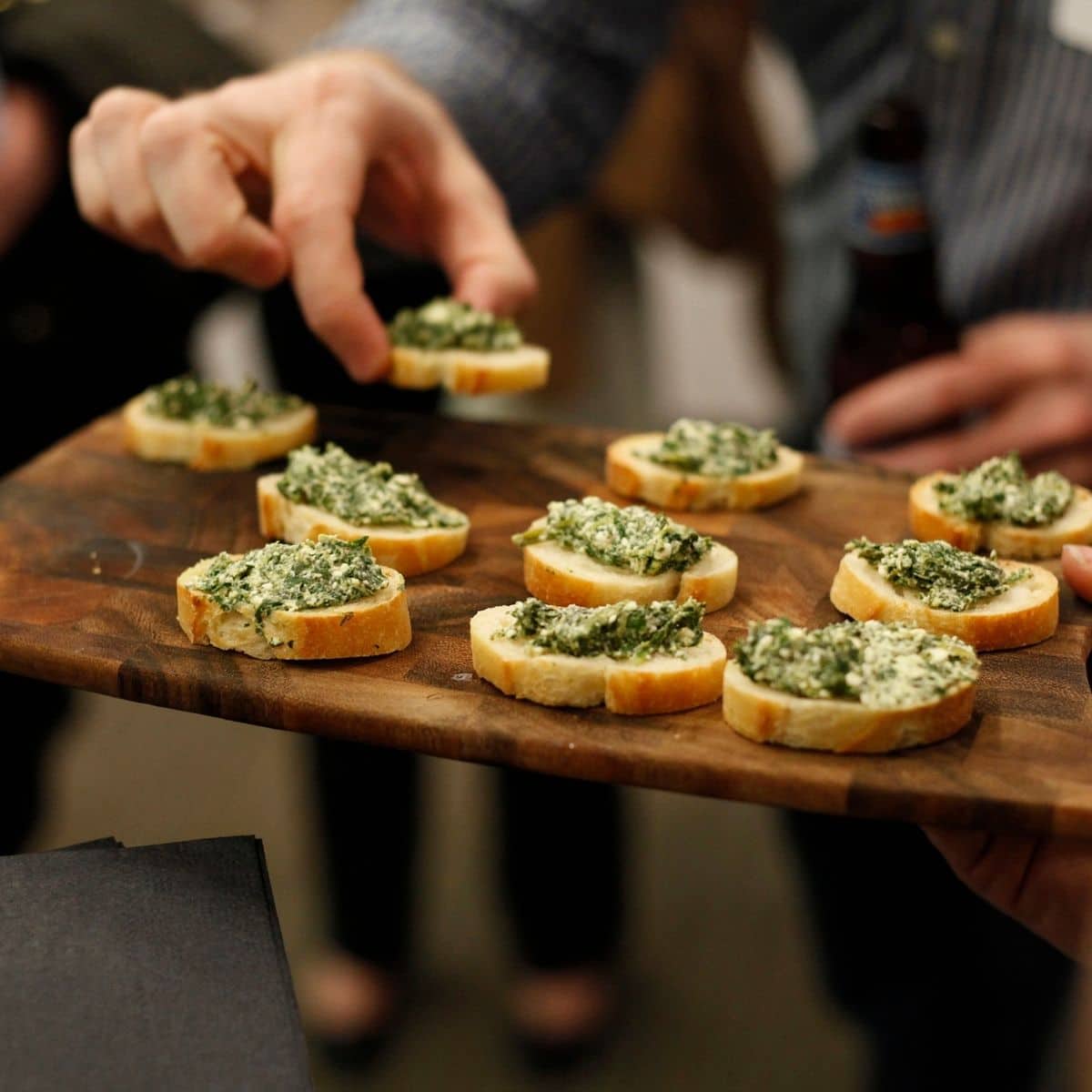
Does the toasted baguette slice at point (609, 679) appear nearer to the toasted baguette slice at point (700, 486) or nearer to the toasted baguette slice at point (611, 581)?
the toasted baguette slice at point (611, 581)

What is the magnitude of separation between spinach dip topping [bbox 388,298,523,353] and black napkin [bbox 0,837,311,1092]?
1246 millimetres

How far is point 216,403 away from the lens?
2627mm

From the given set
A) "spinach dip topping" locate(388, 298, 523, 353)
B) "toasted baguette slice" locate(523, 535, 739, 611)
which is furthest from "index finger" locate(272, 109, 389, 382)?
"toasted baguette slice" locate(523, 535, 739, 611)

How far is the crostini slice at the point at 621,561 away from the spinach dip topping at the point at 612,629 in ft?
0.49

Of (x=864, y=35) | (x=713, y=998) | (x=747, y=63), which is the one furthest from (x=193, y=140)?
(x=747, y=63)

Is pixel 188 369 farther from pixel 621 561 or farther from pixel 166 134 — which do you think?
pixel 621 561

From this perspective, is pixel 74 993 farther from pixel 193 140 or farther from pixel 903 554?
pixel 193 140

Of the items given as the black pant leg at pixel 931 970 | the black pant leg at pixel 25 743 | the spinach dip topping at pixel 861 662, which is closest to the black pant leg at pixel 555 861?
the black pant leg at pixel 931 970

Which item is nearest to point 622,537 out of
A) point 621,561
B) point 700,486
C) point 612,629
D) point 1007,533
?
point 621,561

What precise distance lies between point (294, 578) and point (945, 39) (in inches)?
98.5

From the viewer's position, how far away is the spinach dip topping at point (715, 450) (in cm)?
238

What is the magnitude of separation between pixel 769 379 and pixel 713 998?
3919 mm

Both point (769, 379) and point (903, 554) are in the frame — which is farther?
point (769, 379)

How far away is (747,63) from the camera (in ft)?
17.2
